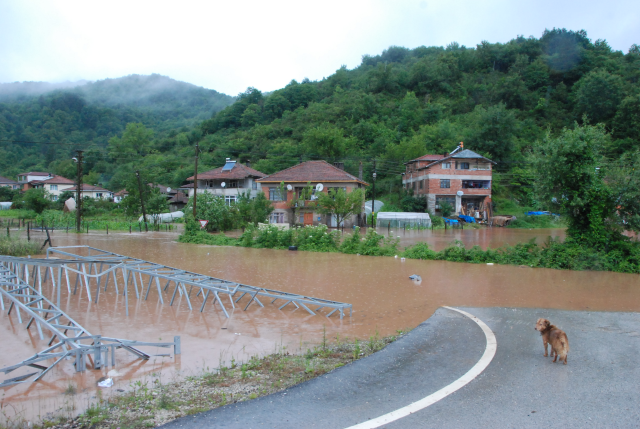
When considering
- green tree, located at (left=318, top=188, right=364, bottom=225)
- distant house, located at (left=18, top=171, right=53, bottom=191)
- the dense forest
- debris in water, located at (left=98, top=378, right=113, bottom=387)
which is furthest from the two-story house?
distant house, located at (left=18, top=171, right=53, bottom=191)

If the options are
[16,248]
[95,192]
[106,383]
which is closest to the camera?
[106,383]

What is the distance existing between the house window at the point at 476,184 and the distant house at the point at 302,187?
44.0 ft

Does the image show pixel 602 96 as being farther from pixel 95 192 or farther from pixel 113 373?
pixel 95 192

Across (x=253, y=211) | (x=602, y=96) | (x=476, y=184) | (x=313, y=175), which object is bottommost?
(x=253, y=211)

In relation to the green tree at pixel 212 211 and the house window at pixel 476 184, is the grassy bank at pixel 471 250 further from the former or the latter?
the house window at pixel 476 184

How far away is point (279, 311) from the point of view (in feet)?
35.3

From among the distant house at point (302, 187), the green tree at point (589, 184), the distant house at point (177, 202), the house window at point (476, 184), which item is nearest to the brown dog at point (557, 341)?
the green tree at point (589, 184)

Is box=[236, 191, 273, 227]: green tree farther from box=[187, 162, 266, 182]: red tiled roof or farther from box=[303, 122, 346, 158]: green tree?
box=[303, 122, 346, 158]: green tree

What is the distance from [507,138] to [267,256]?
4581cm

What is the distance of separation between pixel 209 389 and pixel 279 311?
545 centimetres

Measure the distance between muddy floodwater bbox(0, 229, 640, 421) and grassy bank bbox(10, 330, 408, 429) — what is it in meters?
0.42

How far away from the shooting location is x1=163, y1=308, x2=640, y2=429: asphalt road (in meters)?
4.30

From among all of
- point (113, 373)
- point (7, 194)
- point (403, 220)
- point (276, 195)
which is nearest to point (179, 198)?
point (276, 195)

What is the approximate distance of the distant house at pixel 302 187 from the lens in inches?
1663
